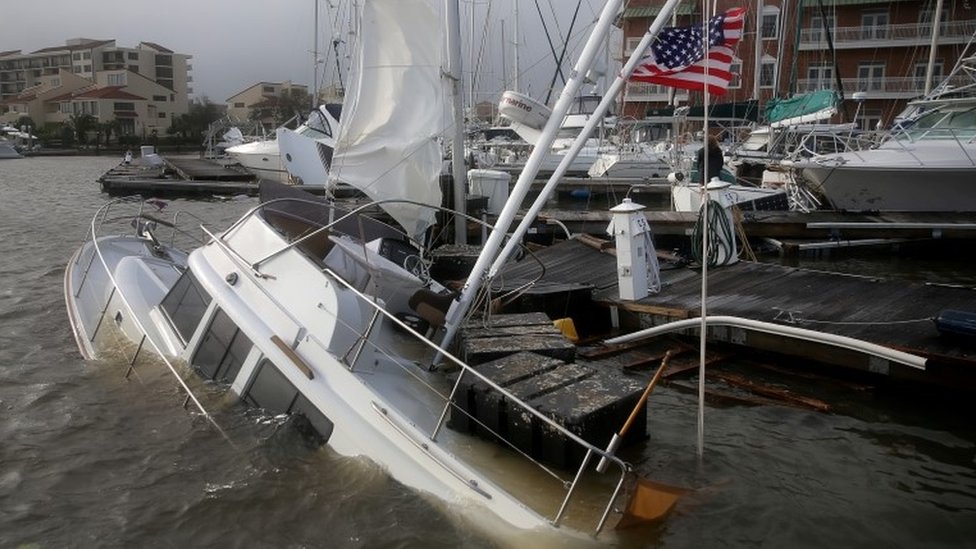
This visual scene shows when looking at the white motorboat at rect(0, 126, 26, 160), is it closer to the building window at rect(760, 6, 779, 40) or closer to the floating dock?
the floating dock

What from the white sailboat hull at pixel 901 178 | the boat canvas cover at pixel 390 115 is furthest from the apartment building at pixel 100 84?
the boat canvas cover at pixel 390 115

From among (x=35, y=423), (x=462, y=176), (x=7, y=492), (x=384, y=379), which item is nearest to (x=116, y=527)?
(x=7, y=492)

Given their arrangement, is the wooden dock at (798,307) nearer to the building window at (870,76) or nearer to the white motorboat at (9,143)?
the building window at (870,76)

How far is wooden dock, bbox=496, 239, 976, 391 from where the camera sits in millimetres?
7965

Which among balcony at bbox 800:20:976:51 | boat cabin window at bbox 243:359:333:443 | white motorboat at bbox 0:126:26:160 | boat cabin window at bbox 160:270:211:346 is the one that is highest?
balcony at bbox 800:20:976:51

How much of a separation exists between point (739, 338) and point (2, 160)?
81.1 metres

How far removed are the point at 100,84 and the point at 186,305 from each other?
121 meters

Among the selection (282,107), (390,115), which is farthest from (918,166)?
(282,107)

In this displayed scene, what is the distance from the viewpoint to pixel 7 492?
258 inches

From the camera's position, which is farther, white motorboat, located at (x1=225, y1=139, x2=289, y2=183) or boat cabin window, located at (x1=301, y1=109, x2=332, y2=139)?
white motorboat, located at (x1=225, y1=139, x2=289, y2=183)

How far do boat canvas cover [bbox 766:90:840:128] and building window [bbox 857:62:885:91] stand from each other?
24.2 meters

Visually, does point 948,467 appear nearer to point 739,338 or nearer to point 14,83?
point 739,338

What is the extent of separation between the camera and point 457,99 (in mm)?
12258

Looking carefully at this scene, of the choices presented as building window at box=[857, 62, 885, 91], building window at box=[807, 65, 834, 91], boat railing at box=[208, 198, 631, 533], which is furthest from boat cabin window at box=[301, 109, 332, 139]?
building window at box=[857, 62, 885, 91]
